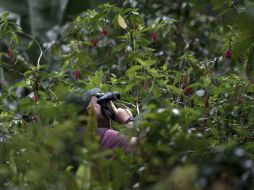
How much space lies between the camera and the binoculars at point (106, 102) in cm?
339

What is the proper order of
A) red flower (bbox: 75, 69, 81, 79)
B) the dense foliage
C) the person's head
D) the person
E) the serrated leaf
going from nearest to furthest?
1. the dense foliage
2. the person
3. the person's head
4. the serrated leaf
5. red flower (bbox: 75, 69, 81, 79)

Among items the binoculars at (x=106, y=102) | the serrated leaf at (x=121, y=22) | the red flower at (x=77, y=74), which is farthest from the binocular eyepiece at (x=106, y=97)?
the red flower at (x=77, y=74)

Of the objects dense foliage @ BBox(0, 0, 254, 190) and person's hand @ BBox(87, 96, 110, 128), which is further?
person's hand @ BBox(87, 96, 110, 128)

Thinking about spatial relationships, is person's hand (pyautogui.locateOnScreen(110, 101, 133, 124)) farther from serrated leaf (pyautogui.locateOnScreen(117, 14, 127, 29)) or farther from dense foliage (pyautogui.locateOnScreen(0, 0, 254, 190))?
serrated leaf (pyautogui.locateOnScreen(117, 14, 127, 29))

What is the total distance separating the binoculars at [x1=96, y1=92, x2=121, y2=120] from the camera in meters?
3.39

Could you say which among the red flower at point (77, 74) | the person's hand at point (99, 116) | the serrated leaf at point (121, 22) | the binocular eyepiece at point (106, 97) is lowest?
the red flower at point (77, 74)

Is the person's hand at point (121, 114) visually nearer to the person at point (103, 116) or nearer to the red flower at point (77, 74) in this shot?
the person at point (103, 116)

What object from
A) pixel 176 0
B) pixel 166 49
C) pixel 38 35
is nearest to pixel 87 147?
pixel 166 49

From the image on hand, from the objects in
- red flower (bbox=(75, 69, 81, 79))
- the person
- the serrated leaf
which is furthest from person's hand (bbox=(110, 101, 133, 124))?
red flower (bbox=(75, 69, 81, 79))

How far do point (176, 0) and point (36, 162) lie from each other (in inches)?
202

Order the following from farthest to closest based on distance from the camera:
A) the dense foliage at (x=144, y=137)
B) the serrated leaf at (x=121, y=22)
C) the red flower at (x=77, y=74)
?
the red flower at (x=77, y=74)
the serrated leaf at (x=121, y=22)
the dense foliage at (x=144, y=137)

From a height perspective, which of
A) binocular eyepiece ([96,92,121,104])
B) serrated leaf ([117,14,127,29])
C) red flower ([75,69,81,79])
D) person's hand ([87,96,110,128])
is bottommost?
red flower ([75,69,81,79])

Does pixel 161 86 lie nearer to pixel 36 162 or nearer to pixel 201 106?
pixel 201 106

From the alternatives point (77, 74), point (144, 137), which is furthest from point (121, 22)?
point (144, 137)
